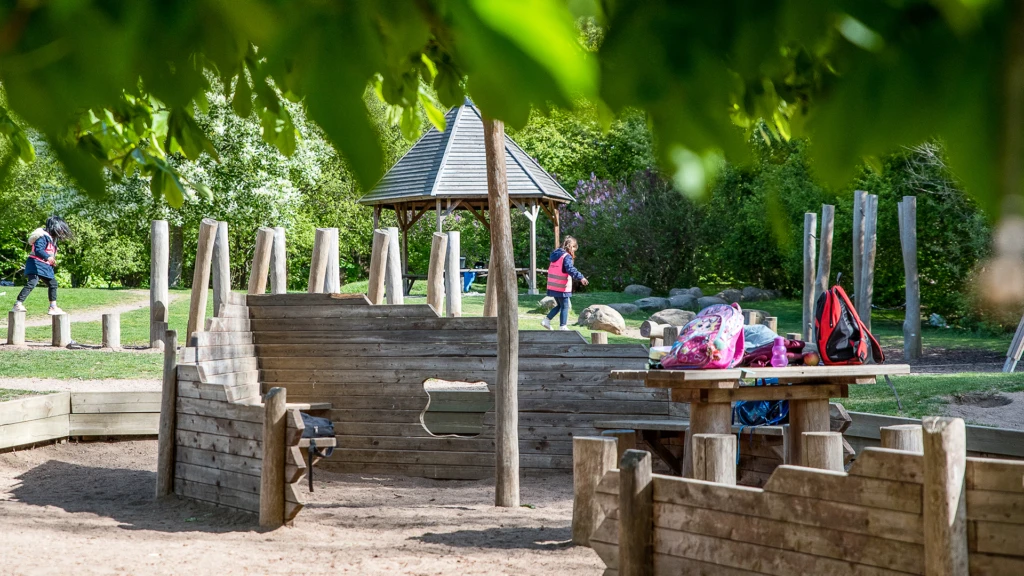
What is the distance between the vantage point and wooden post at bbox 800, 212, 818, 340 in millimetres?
12906

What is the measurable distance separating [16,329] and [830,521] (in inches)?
487

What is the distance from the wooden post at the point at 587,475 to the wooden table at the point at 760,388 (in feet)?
1.33

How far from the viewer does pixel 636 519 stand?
4.19 meters

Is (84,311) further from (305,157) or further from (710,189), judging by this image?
(710,189)

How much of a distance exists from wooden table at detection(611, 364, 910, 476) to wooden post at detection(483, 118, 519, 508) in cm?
134

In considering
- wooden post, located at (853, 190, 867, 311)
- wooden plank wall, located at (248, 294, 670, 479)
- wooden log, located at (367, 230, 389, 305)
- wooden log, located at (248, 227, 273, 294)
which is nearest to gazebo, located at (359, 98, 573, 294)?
wooden post, located at (853, 190, 867, 311)

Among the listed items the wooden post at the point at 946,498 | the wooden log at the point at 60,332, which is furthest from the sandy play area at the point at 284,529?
the wooden log at the point at 60,332

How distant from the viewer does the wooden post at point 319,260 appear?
9.32 m

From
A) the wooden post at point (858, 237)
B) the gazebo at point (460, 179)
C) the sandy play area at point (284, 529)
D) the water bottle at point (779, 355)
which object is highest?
the gazebo at point (460, 179)

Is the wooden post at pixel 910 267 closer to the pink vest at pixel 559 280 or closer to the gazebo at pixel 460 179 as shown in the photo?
the pink vest at pixel 559 280

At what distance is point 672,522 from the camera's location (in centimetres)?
415

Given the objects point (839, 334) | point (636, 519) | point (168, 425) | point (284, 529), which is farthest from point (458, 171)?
point (636, 519)

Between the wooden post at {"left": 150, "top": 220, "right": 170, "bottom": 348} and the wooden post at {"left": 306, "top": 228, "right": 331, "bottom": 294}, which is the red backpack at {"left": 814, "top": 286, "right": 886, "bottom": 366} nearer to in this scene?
the wooden post at {"left": 306, "top": 228, "right": 331, "bottom": 294}

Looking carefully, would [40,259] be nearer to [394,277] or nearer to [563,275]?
[394,277]
